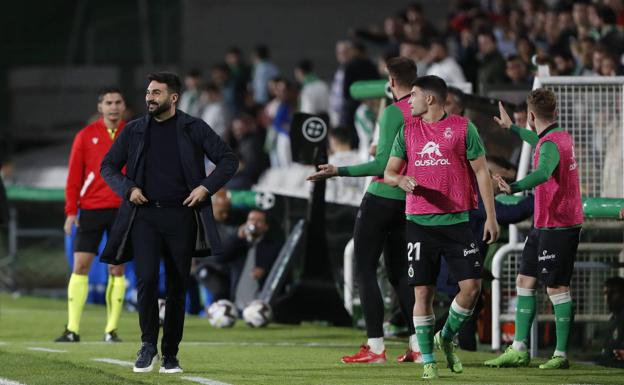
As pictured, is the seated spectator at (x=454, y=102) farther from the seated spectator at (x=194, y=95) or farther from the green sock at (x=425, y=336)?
the seated spectator at (x=194, y=95)

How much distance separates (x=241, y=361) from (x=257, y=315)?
3.61 meters

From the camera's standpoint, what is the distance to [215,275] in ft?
55.6

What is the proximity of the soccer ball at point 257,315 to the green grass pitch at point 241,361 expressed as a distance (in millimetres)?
98

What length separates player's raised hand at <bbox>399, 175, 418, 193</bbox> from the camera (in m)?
10.1

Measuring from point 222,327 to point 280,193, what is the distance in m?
2.30

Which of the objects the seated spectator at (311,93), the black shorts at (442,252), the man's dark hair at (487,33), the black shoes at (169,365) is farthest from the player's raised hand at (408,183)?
the seated spectator at (311,93)

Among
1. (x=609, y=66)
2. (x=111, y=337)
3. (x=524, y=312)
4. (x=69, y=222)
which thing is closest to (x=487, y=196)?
(x=524, y=312)

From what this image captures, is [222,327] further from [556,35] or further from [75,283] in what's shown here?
[556,35]

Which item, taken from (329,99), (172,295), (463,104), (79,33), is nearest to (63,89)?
(79,33)

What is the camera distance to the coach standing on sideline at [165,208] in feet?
34.8

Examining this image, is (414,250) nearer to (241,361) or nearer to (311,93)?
(241,361)

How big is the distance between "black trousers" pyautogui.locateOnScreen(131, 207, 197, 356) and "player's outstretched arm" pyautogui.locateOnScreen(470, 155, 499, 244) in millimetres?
1875

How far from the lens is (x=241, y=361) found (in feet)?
38.8

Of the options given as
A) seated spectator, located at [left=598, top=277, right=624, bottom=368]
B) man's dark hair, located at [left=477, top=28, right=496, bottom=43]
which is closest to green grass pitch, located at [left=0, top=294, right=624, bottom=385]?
seated spectator, located at [left=598, top=277, right=624, bottom=368]
